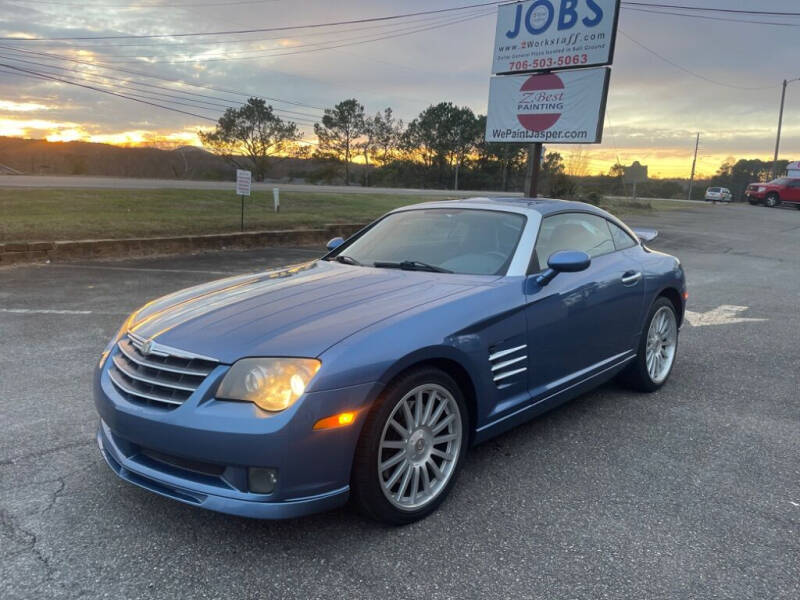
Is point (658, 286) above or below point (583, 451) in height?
above

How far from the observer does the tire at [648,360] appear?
4340 millimetres

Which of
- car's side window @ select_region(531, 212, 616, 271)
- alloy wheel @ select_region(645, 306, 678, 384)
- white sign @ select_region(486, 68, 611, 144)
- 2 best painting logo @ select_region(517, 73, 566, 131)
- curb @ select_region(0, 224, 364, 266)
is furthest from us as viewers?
2 best painting logo @ select_region(517, 73, 566, 131)

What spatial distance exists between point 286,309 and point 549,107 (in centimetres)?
1181

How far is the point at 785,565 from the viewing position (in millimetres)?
2434

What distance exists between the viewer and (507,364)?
10.1 feet

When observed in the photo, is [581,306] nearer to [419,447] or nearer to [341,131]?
[419,447]

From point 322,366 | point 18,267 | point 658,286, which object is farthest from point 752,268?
point 18,267

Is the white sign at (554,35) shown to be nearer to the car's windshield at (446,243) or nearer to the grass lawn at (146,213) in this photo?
the grass lawn at (146,213)

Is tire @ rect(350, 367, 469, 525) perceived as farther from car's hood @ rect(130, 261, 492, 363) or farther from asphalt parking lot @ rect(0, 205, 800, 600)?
car's hood @ rect(130, 261, 492, 363)

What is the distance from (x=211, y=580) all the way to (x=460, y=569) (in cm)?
98

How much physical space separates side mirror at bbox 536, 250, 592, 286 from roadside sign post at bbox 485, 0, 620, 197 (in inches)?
395

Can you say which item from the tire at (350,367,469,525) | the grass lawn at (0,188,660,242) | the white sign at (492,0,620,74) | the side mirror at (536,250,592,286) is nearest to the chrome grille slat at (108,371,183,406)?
the tire at (350,367,469,525)

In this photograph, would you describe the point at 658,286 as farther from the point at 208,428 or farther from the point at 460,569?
the point at 208,428

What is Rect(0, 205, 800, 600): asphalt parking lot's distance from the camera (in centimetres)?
229
